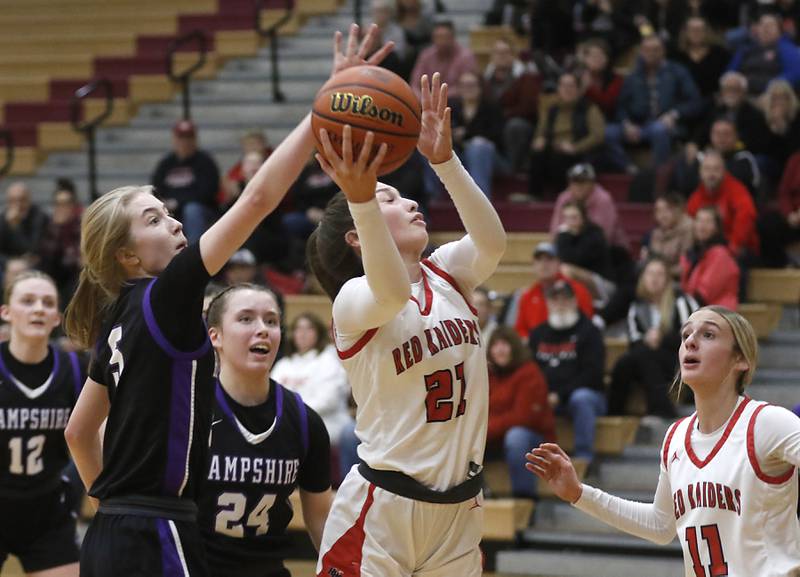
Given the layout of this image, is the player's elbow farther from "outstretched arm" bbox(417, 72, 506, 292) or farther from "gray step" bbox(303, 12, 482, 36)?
"gray step" bbox(303, 12, 482, 36)

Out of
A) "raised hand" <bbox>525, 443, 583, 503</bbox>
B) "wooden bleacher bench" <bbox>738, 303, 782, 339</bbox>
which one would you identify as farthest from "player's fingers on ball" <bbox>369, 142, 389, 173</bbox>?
"wooden bleacher bench" <bbox>738, 303, 782, 339</bbox>

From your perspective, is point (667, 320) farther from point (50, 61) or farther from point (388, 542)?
point (50, 61)

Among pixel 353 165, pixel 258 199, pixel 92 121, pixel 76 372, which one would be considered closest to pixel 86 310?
pixel 258 199

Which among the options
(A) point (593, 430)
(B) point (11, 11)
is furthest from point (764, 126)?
(B) point (11, 11)

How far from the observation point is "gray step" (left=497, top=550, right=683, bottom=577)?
8773 mm

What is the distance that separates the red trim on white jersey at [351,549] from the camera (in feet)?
14.6

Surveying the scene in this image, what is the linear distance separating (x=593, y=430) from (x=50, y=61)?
31.4 ft

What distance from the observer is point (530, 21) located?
14.0 meters

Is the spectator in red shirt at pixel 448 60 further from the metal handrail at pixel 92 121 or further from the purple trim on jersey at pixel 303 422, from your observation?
the purple trim on jersey at pixel 303 422

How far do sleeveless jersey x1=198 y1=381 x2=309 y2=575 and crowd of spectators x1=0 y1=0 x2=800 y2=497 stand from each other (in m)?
4.51

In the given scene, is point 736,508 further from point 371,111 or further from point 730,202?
point 730,202

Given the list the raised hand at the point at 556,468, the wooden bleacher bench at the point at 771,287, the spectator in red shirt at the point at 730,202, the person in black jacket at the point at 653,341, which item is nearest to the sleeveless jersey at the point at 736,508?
the raised hand at the point at 556,468

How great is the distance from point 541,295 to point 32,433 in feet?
15.2

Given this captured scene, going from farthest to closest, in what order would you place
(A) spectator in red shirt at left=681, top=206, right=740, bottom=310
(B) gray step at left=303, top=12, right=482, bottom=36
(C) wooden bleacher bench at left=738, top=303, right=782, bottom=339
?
(B) gray step at left=303, top=12, right=482, bottom=36 → (C) wooden bleacher bench at left=738, top=303, right=782, bottom=339 → (A) spectator in red shirt at left=681, top=206, right=740, bottom=310
